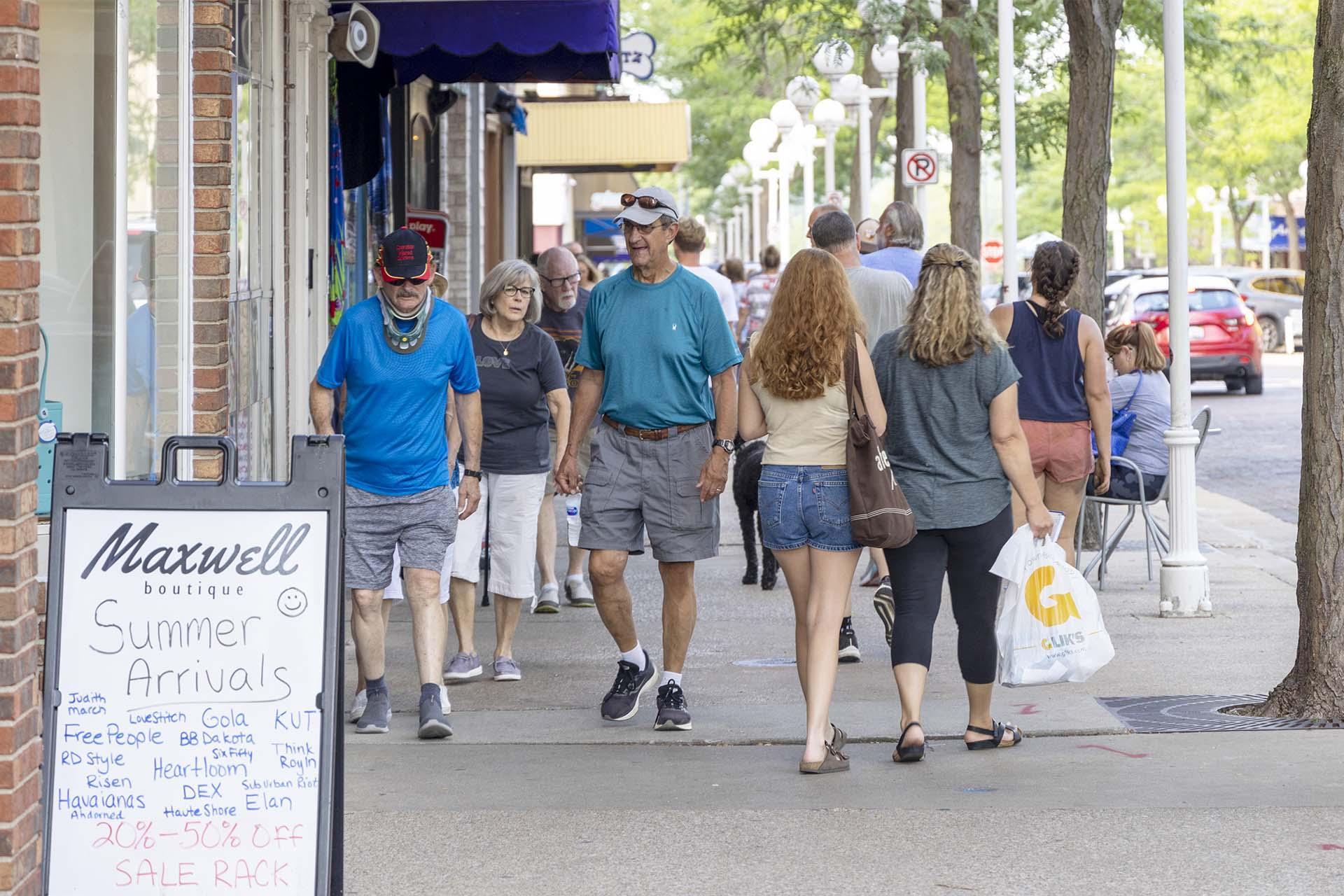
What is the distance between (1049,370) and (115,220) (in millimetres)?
4134

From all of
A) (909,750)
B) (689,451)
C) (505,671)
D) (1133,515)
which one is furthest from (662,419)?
(1133,515)

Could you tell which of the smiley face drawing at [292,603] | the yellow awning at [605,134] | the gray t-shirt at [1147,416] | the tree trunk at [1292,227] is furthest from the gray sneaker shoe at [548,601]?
the tree trunk at [1292,227]

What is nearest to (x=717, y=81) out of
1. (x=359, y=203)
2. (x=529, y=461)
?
(x=359, y=203)

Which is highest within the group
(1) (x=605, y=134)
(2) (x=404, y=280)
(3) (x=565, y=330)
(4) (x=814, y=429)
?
(1) (x=605, y=134)

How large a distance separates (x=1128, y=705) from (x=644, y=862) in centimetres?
283

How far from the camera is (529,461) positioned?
827 centimetres

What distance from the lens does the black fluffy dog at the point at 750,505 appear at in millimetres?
9953

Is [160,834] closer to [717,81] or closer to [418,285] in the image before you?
[418,285]

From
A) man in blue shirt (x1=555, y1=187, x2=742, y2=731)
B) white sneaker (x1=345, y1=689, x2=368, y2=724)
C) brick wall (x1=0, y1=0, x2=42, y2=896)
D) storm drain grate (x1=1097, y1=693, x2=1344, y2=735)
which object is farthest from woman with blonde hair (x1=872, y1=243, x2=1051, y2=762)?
brick wall (x1=0, y1=0, x2=42, y2=896)

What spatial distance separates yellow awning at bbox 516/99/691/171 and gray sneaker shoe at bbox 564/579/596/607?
1222 centimetres

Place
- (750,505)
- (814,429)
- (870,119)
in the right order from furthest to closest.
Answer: (870,119), (750,505), (814,429)

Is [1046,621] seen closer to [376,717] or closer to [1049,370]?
[1049,370]

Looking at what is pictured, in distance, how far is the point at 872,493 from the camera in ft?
20.1

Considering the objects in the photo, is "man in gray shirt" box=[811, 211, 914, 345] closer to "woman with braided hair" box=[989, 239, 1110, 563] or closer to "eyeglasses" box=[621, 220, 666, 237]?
"woman with braided hair" box=[989, 239, 1110, 563]
